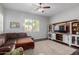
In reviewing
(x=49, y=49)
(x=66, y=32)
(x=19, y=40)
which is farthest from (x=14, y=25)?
(x=66, y=32)

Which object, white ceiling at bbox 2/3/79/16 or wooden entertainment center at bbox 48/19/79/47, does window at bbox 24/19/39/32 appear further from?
wooden entertainment center at bbox 48/19/79/47

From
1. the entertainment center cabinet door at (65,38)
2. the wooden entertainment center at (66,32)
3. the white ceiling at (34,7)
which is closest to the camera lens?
the white ceiling at (34,7)

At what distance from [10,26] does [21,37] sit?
1.18 feet

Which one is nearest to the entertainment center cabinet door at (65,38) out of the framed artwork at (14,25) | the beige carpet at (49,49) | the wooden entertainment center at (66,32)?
the wooden entertainment center at (66,32)

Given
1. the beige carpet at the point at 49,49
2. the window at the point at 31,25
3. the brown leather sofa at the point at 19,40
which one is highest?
the window at the point at 31,25

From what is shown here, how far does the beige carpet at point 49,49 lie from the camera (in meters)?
2.06

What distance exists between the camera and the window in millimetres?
2187

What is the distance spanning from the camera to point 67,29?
220cm

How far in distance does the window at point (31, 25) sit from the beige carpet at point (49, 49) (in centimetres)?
35

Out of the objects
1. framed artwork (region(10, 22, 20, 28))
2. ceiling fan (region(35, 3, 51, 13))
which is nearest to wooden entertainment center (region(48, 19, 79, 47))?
ceiling fan (region(35, 3, 51, 13))

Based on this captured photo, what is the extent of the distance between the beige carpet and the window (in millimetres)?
349

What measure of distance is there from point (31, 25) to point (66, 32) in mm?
868

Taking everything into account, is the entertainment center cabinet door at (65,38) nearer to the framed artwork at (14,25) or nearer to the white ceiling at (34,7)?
the white ceiling at (34,7)
